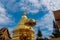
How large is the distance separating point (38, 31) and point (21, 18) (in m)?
5.31

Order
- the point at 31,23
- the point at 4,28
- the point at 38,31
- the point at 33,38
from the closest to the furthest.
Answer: the point at 31,23
the point at 38,31
the point at 33,38
the point at 4,28

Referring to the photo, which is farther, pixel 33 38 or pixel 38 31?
pixel 33 38

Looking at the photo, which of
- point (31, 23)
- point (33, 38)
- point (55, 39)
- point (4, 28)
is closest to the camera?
point (55, 39)

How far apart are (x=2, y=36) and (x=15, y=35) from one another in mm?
2188

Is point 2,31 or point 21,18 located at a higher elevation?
point 21,18

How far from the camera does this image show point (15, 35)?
75.8ft

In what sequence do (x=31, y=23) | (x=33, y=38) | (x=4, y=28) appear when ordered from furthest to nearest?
(x=4, y=28) < (x=33, y=38) < (x=31, y=23)

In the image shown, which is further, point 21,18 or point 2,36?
point 21,18

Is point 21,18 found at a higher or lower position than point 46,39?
higher

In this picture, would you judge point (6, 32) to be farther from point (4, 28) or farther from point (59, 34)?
point (59, 34)

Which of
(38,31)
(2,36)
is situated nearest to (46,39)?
(38,31)

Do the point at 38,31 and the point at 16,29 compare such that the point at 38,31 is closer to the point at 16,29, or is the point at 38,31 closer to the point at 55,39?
the point at 16,29

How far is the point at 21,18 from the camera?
25359 millimetres

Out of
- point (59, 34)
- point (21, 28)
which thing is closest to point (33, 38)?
point (21, 28)
